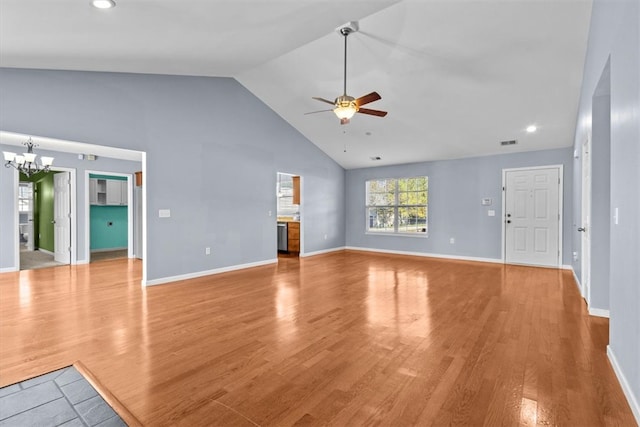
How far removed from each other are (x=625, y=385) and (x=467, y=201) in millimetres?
5706

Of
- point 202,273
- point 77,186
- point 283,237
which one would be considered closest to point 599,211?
point 202,273

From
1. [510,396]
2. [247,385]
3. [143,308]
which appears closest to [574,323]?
[510,396]

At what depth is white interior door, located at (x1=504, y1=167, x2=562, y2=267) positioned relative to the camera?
6.28 metres

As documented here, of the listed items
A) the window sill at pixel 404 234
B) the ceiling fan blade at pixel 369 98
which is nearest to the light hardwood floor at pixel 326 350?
the ceiling fan blade at pixel 369 98

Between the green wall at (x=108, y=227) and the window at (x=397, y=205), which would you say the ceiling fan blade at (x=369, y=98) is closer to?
the window at (x=397, y=205)

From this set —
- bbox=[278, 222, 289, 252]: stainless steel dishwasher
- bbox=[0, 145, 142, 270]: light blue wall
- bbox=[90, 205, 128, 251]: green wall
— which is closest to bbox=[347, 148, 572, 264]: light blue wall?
bbox=[278, 222, 289, 252]: stainless steel dishwasher

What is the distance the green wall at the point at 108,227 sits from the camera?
8453 mm

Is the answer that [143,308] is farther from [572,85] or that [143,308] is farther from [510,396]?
[572,85]

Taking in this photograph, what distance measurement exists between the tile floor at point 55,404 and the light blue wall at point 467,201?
708 cm

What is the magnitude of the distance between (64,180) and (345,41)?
6647 mm

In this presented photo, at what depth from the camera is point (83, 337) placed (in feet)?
9.43

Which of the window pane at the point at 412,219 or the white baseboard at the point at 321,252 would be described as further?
the window pane at the point at 412,219

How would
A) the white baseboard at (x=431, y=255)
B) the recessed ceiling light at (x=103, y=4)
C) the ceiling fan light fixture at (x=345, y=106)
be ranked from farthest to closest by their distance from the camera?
the white baseboard at (x=431, y=255) < the ceiling fan light fixture at (x=345, y=106) < the recessed ceiling light at (x=103, y=4)

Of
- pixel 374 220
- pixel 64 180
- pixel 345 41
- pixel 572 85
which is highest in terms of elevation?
pixel 345 41
